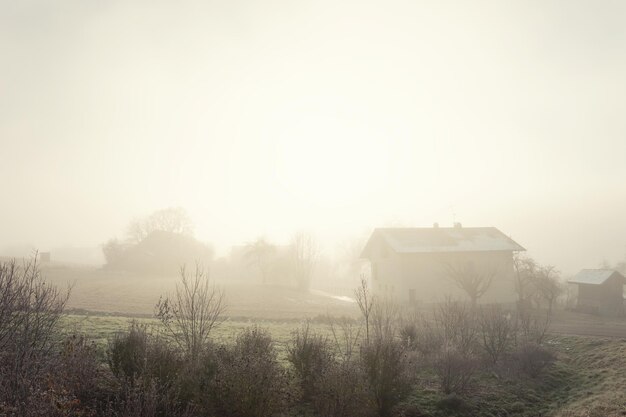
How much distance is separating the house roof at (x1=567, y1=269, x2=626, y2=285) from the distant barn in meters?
5.42

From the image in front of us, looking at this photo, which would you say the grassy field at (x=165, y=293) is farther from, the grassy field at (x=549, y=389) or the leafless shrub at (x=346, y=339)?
the grassy field at (x=549, y=389)

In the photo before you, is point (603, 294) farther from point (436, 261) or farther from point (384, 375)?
point (384, 375)

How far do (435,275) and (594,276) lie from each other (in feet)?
43.2

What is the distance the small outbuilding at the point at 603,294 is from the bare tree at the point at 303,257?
125 ft

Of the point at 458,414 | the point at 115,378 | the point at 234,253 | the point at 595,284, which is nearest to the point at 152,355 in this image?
the point at 115,378

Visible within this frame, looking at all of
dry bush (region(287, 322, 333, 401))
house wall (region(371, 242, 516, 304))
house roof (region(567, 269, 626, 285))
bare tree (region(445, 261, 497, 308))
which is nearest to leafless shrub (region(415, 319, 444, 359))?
dry bush (region(287, 322, 333, 401))

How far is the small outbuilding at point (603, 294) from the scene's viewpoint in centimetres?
3491

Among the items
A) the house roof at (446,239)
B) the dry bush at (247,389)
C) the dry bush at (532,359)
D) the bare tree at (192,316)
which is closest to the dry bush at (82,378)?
the bare tree at (192,316)

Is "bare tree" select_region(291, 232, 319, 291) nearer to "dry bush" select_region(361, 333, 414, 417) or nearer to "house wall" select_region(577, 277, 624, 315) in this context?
"house wall" select_region(577, 277, 624, 315)

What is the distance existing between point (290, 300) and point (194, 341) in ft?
130

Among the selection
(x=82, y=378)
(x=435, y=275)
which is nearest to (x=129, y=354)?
(x=82, y=378)

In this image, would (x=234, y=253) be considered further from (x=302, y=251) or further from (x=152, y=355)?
(x=152, y=355)

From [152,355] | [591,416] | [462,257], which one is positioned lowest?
[591,416]

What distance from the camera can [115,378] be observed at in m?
9.92
